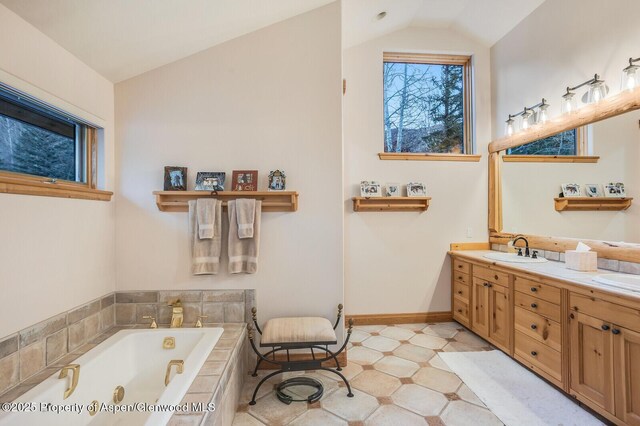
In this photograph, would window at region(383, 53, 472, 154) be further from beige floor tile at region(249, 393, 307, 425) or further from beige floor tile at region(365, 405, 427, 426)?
beige floor tile at region(249, 393, 307, 425)

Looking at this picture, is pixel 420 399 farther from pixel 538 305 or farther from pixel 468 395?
pixel 538 305

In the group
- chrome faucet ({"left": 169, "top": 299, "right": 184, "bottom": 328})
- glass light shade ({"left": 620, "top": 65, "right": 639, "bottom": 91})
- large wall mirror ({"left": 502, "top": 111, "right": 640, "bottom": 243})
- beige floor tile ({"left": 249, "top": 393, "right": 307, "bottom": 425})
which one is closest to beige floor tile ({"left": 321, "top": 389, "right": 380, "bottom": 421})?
beige floor tile ({"left": 249, "top": 393, "right": 307, "bottom": 425})

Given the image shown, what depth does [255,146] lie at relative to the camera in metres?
2.41

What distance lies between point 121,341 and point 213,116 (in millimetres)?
1727

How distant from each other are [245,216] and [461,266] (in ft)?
7.85

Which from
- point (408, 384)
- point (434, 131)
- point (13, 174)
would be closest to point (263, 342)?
point (408, 384)

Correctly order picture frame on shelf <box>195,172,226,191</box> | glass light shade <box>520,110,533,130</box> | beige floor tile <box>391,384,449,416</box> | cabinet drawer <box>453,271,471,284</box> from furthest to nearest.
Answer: cabinet drawer <box>453,271,471,284</box> → glass light shade <box>520,110,533,130</box> → picture frame on shelf <box>195,172,226,191</box> → beige floor tile <box>391,384,449,416</box>

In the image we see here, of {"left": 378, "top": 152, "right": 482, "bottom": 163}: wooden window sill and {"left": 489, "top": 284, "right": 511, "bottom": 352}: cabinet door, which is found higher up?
{"left": 378, "top": 152, "right": 482, "bottom": 163}: wooden window sill

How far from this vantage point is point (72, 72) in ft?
6.24

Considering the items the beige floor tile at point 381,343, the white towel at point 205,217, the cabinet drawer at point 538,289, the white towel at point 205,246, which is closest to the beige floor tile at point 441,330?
the beige floor tile at point 381,343

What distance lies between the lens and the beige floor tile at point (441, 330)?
3.12 meters

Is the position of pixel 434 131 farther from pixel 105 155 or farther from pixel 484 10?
pixel 105 155

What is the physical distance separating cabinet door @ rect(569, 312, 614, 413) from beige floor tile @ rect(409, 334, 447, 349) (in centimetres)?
105

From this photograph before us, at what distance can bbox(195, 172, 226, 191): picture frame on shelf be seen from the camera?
90.7 inches
